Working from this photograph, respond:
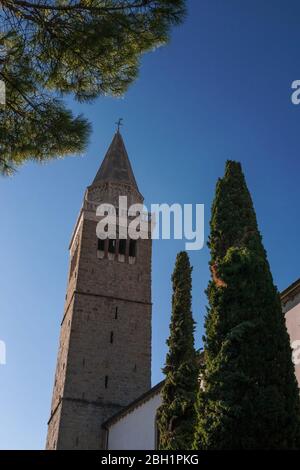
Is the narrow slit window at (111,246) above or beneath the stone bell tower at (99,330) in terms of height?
above

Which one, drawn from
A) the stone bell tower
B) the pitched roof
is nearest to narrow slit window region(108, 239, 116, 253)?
the stone bell tower

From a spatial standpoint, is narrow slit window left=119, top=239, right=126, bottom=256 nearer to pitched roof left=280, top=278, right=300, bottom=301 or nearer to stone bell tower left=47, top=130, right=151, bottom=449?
stone bell tower left=47, top=130, right=151, bottom=449

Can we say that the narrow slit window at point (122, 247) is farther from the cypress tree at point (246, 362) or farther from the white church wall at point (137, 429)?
the cypress tree at point (246, 362)

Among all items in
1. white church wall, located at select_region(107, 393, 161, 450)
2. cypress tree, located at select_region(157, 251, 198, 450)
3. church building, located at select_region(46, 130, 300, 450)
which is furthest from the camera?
church building, located at select_region(46, 130, 300, 450)

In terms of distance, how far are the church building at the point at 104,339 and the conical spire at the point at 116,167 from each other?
0.31 feet

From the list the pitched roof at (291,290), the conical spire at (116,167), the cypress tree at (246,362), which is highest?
the conical spire at (116,167)

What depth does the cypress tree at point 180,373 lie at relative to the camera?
45.7ft

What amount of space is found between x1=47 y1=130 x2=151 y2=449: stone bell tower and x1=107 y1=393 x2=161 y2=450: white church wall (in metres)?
1.73

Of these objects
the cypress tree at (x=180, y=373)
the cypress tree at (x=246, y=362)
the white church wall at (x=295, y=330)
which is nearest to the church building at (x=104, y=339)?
the cypress tree at (x=180, y=373)

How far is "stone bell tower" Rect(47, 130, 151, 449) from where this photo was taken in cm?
2564

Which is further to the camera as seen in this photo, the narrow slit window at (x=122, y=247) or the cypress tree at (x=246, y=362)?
the narrow slit window at (x=122, y=247)

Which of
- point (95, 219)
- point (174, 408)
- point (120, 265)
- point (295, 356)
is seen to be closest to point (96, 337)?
point (120, 265)

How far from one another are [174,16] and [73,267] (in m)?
25.3

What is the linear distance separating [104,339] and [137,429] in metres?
7.50
